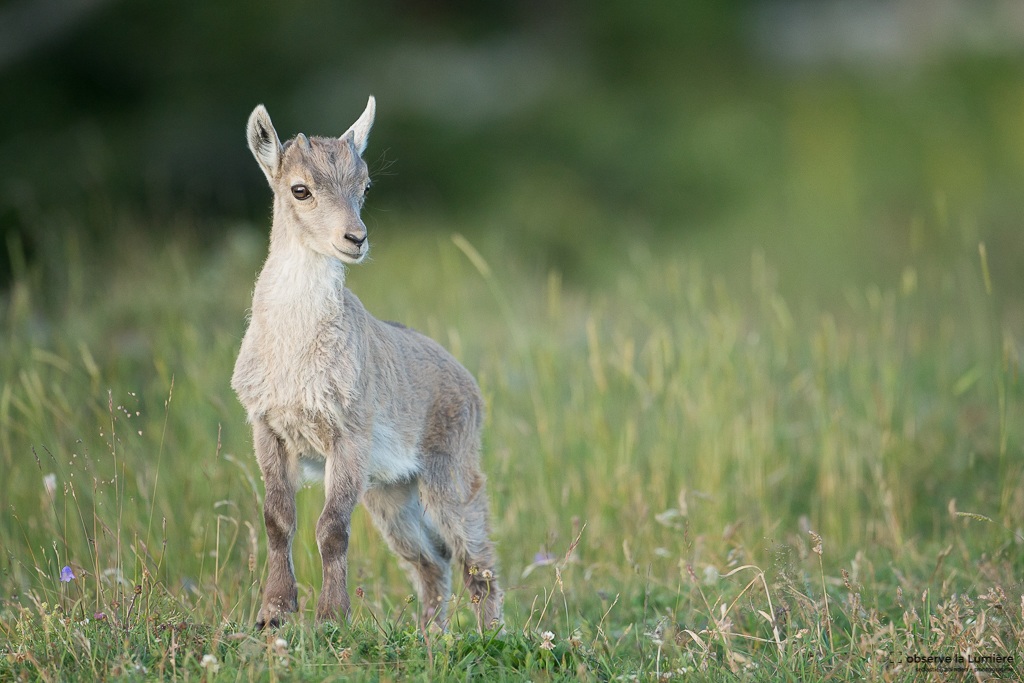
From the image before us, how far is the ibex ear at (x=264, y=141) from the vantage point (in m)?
5.31

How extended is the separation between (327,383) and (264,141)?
109cm

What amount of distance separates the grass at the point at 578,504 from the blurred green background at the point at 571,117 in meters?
6.25

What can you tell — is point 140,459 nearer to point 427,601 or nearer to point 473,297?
point 427,601

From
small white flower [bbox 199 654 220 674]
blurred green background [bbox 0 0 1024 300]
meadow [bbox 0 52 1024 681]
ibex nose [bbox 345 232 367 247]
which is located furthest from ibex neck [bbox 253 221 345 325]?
blurred green background [bbox 0 0 1024 300]

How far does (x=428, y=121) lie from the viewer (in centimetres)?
2031

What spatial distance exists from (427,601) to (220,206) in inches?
531

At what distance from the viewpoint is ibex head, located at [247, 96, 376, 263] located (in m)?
5.15

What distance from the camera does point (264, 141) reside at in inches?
213

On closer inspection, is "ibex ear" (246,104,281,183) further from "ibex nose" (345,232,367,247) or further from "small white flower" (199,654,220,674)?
"small white flower" (199,654,220,674)

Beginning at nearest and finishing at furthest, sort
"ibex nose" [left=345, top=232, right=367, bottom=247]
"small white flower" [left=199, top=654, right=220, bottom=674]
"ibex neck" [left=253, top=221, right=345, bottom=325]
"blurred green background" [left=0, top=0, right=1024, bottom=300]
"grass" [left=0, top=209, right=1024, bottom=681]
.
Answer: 1. "small white flower" [left=199, top=654, right=220, bottom=674]
2. "grass" [left=0, top=209, right=1024, bottom=681]
3. "ibex nose" [left=345, top=232, right=367, bottom=247]
4. "ibex neck" [left=253, top=221, right=345, bottom=325]
5. "blurred green background" [left=0, top=0, right=1024, bottom=300]

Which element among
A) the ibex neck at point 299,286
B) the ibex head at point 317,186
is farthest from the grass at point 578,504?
the ibex head at point 317,186

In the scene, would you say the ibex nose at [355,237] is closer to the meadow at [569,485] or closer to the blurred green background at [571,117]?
the meadow at [569,485]

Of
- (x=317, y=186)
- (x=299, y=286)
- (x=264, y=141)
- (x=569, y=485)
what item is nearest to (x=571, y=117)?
(x=569, y=485)

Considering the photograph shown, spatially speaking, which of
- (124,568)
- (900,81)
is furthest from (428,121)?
(124,568)
